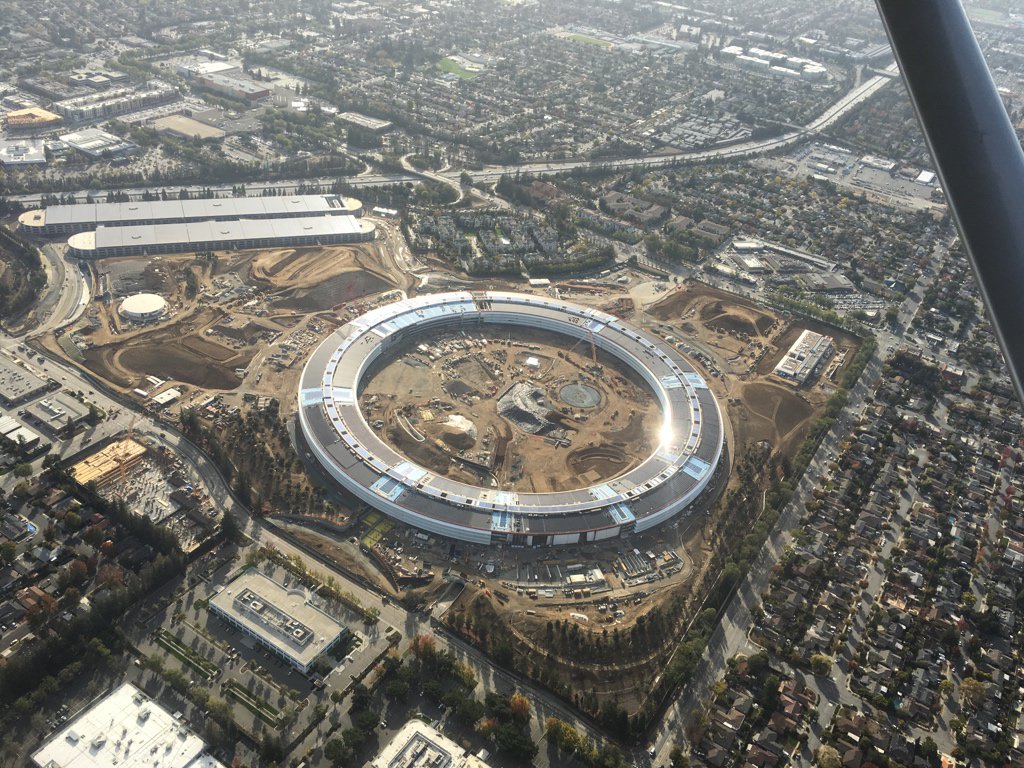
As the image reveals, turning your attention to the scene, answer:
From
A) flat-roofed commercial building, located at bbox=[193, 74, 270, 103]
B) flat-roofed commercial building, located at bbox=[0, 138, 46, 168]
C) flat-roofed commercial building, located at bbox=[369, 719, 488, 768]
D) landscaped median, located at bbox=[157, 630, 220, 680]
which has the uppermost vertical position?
flat-roofed commercial building, located at bbox=[193, 74, 270, 103]

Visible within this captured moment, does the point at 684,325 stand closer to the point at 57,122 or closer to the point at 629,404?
the point at 629,404

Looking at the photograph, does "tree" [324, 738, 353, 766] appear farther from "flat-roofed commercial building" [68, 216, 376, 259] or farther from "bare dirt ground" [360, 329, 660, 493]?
"flat-roofed commercial building" [68, 216, 376, 259]

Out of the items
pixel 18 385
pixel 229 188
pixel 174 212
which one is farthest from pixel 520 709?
pixel 229 188

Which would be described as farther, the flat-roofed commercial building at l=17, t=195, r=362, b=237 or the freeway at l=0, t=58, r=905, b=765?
the flat-roofed commercial building at l=17, t=195, r=362, b=237

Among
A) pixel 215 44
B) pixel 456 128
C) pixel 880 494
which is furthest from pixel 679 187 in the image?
pixel 215 44

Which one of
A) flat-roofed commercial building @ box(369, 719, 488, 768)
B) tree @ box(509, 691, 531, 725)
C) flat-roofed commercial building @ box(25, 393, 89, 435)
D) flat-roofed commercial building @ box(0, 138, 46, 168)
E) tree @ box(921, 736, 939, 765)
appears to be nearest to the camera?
flat-roofed commercial building @ box(369, 719, 488, 768)

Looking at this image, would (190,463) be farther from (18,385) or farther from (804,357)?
(804,357)

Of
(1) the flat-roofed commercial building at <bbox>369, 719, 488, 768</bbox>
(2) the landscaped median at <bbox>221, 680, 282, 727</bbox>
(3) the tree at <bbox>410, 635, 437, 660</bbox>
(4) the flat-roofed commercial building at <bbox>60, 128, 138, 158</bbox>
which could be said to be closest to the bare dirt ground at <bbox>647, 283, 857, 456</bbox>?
(3) the tree at <bbox>410, 635, 437, 660</bbox>

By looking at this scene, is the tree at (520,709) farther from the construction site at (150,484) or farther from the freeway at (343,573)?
the construction site at (150,484)
